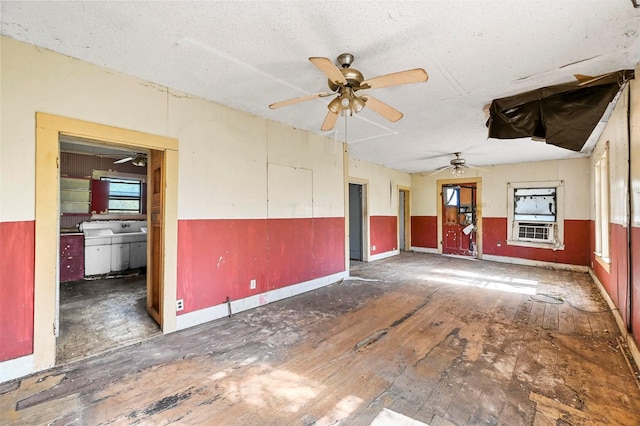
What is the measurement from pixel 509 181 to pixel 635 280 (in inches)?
204

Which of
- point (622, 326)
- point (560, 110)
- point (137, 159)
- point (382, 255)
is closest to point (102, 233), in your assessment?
point (137, 159)

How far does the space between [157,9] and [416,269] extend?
623 cm

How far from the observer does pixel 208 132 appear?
3299mm

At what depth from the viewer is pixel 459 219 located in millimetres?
8133

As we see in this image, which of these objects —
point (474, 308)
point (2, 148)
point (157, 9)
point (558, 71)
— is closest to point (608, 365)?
point (474, 308)

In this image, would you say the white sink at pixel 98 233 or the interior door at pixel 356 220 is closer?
the white sink at pixel 98 233

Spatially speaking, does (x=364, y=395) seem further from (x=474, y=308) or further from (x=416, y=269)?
(x=416, y=269)

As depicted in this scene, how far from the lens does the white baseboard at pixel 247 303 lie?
3.11 meters

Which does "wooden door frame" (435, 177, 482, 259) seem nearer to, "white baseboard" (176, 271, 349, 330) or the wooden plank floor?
the wooden plank floor

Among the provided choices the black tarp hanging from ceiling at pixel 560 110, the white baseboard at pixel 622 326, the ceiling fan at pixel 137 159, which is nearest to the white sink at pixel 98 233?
the ceiling fan at pixel 137 159

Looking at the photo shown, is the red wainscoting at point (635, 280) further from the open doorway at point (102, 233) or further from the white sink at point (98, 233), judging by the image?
the white sink at point (98, 233)

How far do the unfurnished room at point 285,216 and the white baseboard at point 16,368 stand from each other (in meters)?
0.02

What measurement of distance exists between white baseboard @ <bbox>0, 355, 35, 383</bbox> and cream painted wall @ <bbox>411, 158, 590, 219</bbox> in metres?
8.80

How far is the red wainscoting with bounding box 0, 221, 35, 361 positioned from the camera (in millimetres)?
2113
